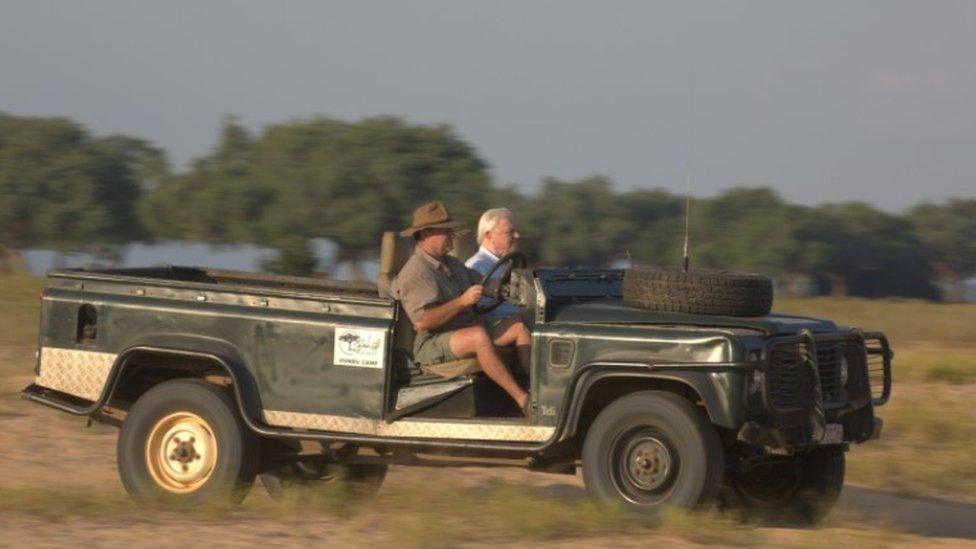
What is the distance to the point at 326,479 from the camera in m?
9.59

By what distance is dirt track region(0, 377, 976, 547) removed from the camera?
754cm

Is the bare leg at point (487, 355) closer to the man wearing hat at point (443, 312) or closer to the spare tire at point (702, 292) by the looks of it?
the man wearing hat at point (443, 312)

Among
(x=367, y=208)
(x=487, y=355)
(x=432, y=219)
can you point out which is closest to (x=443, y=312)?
(x=487, y=355)

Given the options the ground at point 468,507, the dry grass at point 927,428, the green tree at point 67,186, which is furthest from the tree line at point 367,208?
the ground at point 468,507

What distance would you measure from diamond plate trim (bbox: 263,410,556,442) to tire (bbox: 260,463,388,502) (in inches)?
31.1

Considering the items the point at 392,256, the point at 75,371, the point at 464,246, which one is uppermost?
the point at 464,246

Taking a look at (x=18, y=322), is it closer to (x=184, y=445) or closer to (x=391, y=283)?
(x=184, y=445)

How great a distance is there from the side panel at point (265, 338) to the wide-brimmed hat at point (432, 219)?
0.52 meters

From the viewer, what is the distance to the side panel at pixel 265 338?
27.6 ft

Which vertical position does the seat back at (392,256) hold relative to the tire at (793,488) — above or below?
above

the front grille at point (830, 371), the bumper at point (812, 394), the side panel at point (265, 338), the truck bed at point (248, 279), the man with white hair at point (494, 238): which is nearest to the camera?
the bumper at point (812, 394)

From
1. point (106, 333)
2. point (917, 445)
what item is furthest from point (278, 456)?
point (917, 445)

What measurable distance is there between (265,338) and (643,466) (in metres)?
2.08

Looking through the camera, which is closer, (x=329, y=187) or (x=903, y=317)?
(x=903, y=317)
